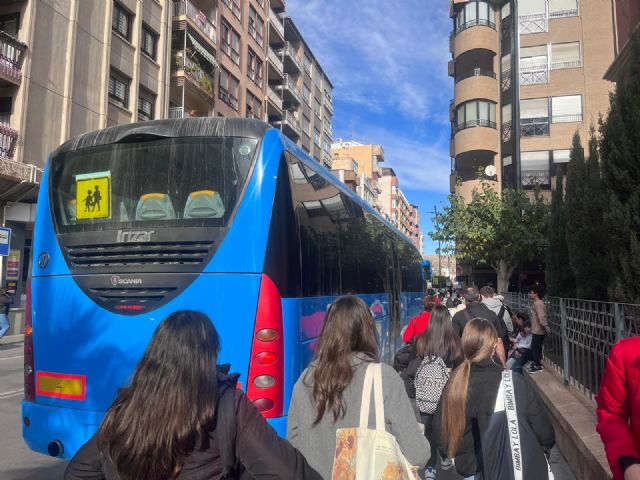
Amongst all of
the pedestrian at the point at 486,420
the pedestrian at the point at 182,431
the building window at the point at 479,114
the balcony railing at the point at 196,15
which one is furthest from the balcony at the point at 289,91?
the pedestrian at the point at 182,431

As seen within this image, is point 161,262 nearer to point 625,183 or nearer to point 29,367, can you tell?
point 29,367

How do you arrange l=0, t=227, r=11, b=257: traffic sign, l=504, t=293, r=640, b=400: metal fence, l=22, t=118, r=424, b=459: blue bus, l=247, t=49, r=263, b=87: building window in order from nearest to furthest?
l=22, t=118, r=424, b=459: blue bus
l=504, t=293, r=640, b=400: metal fence
l=0, t=227, r=11, b=257: traffic sign
l=247, t=49, r=263, b=87: building window

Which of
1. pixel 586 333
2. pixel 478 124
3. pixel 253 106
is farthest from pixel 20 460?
pixel 253 106

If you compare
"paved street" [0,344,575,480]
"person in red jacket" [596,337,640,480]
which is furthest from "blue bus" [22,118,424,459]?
"person in red jacket" [596,337,640,480]

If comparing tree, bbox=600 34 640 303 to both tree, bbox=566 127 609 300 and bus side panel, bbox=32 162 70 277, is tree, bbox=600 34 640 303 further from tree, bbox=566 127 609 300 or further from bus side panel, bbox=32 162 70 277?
bus side panel, bbox=32 162 70 277

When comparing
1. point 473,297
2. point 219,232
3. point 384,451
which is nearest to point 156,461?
point 384,451

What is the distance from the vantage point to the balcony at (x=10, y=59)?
1672cm

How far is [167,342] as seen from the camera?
2.05 meters

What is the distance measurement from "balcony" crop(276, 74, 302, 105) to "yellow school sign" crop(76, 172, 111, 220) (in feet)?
124

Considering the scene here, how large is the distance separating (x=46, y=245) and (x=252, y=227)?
206cm

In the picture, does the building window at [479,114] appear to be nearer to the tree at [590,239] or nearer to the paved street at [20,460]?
the tree at [590,239]

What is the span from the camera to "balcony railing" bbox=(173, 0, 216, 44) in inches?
1047

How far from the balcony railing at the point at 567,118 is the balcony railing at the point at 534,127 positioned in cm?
41

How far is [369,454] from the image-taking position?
93.8 inches
